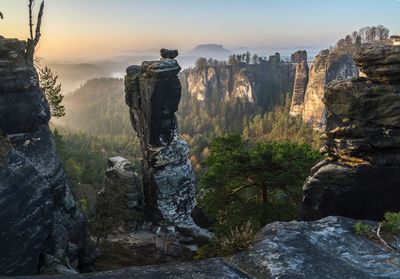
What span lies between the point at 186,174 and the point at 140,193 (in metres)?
5.46

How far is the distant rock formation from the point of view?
41.6m

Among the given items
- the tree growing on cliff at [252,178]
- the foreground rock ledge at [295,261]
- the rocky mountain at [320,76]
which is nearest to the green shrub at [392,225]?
the foreground rock ledge at [295,261]

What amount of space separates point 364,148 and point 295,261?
1079 cm

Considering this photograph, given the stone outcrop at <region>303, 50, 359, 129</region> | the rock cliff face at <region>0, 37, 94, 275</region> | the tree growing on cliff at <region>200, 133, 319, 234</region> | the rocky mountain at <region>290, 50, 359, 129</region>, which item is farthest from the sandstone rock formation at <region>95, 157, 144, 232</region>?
the stone outcrop at <region>303, 50, 359, 129</region>

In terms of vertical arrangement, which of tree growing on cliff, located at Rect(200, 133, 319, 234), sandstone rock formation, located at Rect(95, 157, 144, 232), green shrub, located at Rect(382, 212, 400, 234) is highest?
green shrub, located at Rect(382, 212, 400, 234)

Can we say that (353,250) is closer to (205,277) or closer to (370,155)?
(205,277)

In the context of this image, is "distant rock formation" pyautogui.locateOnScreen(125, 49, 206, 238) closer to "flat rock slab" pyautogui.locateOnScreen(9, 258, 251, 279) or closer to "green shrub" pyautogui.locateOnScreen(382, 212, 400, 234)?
"green shrub" pyautogui.locateOnScreen(382, 212, 400, 234)

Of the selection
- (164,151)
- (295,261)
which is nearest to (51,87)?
(164,151)

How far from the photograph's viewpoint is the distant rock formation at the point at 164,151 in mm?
41594

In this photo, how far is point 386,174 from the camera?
1906 centimetres

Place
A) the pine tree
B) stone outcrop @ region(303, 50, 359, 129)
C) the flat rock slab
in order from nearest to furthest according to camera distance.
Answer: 1. the flat rock slab
2. the pine tree
3. stone outcrop @ region(303, 50, 359, 129)

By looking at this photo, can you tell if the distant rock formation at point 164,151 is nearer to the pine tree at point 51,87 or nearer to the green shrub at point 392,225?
the pine tree at point 51,87

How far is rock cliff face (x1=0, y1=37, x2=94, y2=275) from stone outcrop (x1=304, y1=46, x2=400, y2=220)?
11416mm

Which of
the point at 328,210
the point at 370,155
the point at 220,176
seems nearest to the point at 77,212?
the point at 220,176
